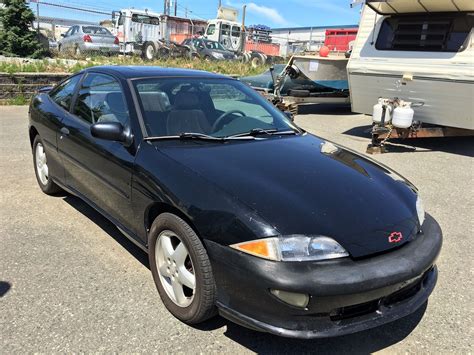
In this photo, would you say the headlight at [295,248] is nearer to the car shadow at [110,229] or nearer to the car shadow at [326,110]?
the car shadow at [110,229]

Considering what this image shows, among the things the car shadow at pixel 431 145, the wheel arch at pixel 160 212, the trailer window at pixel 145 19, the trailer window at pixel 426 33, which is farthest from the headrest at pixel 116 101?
the trailer window at pixel 145 19

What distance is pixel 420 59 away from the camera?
755 centimetres

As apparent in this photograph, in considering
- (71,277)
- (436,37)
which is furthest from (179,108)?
(436,37)

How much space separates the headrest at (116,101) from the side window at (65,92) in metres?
0.72

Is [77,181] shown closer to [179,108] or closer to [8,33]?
[179,108]

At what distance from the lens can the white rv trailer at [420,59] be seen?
708cm

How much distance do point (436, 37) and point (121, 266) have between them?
674cm

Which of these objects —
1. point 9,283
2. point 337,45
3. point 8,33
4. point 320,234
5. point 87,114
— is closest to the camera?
point 320,234

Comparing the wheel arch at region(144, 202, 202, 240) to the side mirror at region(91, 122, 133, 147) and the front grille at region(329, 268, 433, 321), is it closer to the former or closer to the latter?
the side mirror at region(91, 122, 133, 147)

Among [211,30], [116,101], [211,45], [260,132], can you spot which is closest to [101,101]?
[116,101]

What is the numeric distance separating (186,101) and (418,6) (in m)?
5.71

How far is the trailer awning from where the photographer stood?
6.95 metres

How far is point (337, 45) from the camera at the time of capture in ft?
56.5

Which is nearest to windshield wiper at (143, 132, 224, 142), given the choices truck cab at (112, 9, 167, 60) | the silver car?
the silver car
